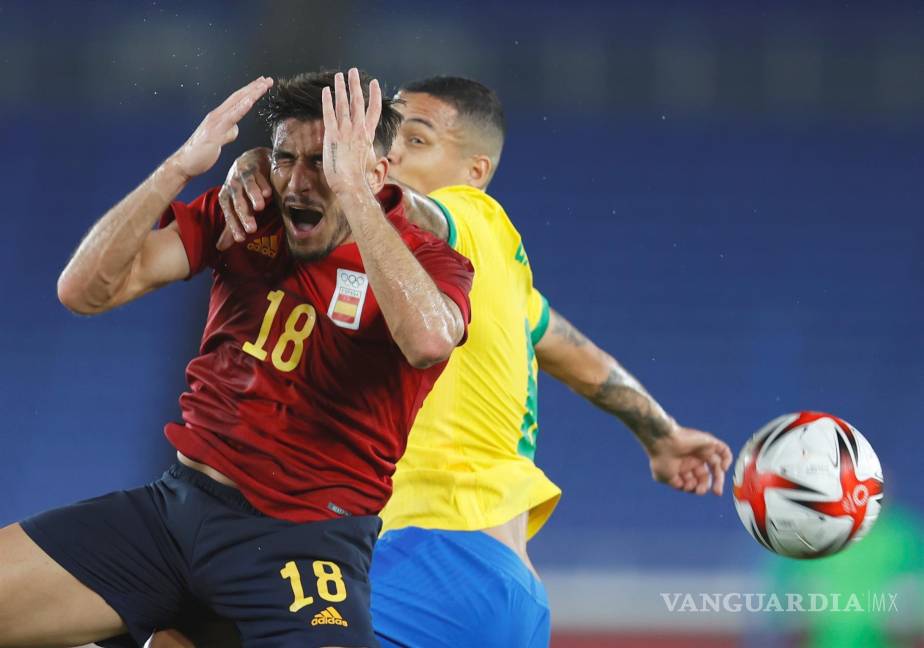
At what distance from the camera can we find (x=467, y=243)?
3.24 metres

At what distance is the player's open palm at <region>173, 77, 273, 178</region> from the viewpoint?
2.49 m

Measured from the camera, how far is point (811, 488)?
3.02 m

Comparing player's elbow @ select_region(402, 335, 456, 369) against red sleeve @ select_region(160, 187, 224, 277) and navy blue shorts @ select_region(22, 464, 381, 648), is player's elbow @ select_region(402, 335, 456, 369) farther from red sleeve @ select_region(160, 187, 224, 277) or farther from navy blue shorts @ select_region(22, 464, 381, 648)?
red sleeve @ select_region(160, 187, 224, 277)

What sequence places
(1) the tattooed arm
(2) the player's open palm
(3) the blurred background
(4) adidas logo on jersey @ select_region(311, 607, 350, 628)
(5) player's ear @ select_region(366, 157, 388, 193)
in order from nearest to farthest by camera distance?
(4) adidas logo on jersey @ select_region(311, 607, 350, 628) → (2) the player's open palm → (5) player's ear @ select_region(366, 157, 388, 193) → (1) the tattooed arm → (3) the blurred background

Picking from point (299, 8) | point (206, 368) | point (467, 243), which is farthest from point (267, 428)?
point (299, 8)

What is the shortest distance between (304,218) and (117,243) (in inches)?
15.6

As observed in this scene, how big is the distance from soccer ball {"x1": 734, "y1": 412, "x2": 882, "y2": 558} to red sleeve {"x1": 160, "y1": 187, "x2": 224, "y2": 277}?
1417 millimetres

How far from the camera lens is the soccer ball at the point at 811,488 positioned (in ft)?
9.89

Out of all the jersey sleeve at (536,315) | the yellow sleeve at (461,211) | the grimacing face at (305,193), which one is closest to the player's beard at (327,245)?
the grimacing face at (305,193)

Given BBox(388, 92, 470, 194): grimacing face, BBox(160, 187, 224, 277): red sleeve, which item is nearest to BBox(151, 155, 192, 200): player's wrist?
BBox(160, 187, 224, 277): red sleeve

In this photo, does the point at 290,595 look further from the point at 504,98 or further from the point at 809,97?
the point at 809,97

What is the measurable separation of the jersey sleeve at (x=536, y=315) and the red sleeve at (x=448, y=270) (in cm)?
88

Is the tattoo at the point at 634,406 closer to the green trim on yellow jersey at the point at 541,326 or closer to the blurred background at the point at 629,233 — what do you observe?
the green trim on yellow jersey at the point at 541,326

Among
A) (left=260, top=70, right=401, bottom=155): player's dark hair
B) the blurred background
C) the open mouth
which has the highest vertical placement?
the blurred background
